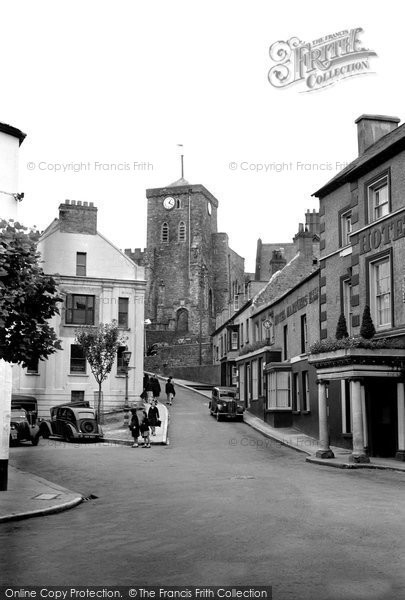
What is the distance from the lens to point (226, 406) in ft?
121

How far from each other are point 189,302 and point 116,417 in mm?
50428

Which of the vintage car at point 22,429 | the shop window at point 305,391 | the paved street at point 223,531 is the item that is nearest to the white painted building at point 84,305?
the vintage car at point 22,429

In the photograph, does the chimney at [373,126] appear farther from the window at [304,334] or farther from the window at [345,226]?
the window at [304,334]

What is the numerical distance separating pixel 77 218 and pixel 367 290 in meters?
25.5

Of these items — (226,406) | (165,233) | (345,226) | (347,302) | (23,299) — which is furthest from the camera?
(165,233)

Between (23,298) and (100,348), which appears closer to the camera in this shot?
(23,298)

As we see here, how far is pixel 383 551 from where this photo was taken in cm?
895

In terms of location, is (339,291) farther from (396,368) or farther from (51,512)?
(51,512)

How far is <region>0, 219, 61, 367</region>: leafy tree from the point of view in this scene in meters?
11.7

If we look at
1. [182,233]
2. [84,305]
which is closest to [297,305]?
[84,305]

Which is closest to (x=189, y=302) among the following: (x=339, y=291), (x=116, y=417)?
(x=116, y=417)

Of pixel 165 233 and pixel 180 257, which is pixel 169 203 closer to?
pixel 165 233

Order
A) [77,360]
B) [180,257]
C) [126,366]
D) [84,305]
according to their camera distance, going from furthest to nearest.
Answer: [180,257] → [84,305] → [77,360] → [126,366]

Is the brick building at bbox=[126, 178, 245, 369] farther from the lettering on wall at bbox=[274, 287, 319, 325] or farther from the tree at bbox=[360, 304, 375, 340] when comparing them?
the tree at bbox=[360, 304, 375, 340]
